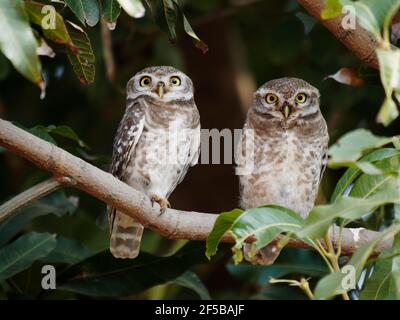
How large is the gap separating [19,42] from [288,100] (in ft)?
7.16

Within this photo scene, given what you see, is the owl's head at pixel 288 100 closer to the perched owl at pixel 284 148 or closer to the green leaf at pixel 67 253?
the perched owl at pixel 284 148

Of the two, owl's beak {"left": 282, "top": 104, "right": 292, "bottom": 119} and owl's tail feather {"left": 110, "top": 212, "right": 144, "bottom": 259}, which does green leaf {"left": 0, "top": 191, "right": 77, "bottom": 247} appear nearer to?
owl's tail feather {"left": 110, "top": 212, "right": 144, "bottom": 259}

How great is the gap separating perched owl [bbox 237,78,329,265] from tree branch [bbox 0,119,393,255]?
83cm

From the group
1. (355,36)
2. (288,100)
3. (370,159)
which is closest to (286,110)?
(288,100)

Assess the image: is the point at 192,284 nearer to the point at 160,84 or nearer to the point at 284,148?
the point at 284,148

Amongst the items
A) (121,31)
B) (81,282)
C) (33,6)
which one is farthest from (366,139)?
(121,31)

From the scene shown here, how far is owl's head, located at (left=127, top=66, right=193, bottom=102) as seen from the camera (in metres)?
4.40

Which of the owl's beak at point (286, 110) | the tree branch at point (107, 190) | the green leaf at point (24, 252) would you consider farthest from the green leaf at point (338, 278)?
the owl's beak at point (286, 110)

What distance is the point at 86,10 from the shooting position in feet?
10.8

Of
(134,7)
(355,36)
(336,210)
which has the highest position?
(355,36)

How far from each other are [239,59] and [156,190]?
8.32 ft

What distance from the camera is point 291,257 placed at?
15.9ft

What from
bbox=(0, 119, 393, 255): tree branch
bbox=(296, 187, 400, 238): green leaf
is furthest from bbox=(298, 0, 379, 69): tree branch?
bbox=(296, 187, 400, 238): green leaf

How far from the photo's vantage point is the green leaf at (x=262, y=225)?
8.70ft
